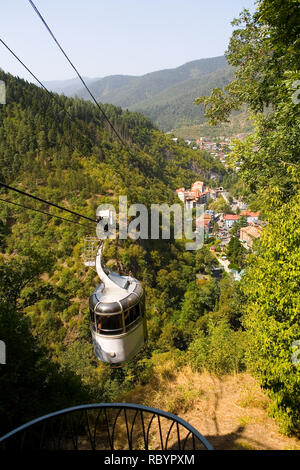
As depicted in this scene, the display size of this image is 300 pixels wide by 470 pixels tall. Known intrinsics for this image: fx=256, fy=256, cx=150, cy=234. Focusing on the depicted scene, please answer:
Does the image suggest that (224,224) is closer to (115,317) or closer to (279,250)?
(115,317)

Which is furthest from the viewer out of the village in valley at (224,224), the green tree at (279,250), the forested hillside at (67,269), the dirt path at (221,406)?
the village in valley at (224,224)

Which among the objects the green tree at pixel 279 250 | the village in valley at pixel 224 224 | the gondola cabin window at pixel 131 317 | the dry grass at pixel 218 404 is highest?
the green tree at pixel 279 250

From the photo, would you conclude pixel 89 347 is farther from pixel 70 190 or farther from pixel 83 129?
pixel 83 129

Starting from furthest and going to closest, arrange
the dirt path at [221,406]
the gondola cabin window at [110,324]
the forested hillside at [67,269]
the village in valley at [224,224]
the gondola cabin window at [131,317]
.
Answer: the village in valley at [224,224] → the forested hillside at [67,269] → the gondola cabin window at [131,317] → the gondola cabin window at [110,324] → the dirt path at [221,406]

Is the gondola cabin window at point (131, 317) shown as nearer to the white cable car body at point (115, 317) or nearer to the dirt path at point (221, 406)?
the white cable car body at point (115, 317)

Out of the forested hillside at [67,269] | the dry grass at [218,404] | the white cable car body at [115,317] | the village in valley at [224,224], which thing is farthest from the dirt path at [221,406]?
the village in valley at [224,224]

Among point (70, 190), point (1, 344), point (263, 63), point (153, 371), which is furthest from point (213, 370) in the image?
point (70, 190)

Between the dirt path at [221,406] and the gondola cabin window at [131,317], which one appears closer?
the dirt path at [221,406]
